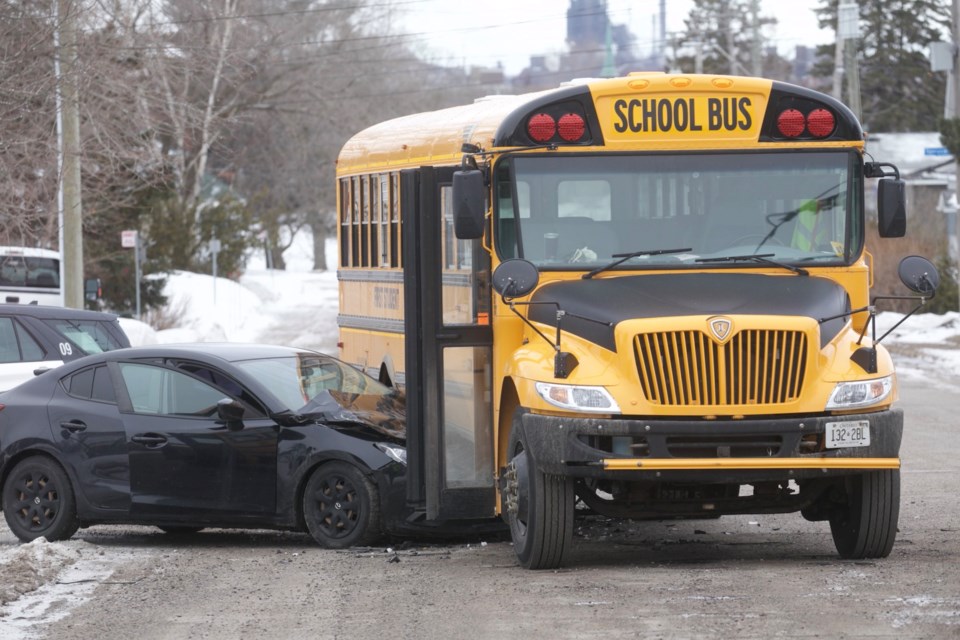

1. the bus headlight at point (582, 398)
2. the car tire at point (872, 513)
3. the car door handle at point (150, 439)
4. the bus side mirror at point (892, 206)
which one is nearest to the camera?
the bus headlight at point (582, 398)

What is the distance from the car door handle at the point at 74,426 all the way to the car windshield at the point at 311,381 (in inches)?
45.0

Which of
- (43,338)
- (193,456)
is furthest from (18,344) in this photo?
(193,456)

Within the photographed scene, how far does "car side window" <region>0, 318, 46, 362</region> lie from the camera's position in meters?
14.6

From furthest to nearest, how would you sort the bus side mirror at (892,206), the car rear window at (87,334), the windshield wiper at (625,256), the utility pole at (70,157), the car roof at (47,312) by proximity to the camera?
the utility pole at (70,157) → the car rear window at (87,334) → the car roof at (47,312) → the bus side mirror at (892,206) → the windshield wiper at (625,256)

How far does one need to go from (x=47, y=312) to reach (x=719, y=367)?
27.6 feet

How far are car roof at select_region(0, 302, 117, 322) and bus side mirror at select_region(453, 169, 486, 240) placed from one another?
6988 mm

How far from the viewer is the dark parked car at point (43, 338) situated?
14539mm

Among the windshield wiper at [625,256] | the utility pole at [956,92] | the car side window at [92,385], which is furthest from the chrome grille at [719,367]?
the utility pole at [956,92]

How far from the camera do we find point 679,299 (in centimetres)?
865

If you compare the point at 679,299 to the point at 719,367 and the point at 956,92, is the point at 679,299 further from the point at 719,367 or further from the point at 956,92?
the point at 956,92

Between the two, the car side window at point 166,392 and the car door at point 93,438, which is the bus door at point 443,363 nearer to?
the car side window at point 166,392

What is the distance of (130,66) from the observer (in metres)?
30.5

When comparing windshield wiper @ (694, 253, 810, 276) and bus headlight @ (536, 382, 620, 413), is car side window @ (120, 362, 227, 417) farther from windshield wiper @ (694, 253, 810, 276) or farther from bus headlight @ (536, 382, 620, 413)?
windshield wiper @ (694, 253, 810, 276)

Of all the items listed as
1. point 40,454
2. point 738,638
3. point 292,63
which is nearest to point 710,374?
point 738,638
